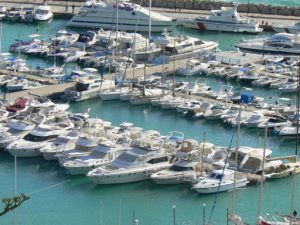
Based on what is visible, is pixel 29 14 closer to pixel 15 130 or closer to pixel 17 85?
pixel 17 85

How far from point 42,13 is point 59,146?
2540 centimetres

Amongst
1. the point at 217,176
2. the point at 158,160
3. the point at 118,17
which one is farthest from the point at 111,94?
the point at 118,17

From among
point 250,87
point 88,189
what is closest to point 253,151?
point 88,189

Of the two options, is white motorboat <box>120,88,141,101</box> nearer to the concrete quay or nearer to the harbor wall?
the concrete quay

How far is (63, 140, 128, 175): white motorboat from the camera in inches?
1270

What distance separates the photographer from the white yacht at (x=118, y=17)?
182ft

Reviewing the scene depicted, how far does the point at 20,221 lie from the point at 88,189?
3110 millimetres

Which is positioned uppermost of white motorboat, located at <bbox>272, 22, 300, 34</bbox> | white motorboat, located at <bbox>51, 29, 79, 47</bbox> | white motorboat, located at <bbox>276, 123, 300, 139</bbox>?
white motorboat, located at <bbox>272, 22, 300, 34</bbox>

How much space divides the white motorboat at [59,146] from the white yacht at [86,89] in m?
7.13

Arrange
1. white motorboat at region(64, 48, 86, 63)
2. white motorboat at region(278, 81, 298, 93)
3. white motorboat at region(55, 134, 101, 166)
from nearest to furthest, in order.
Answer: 1. white motorboat at region(55, 134, 101, 166)
2. white motorboat at region(278, 81, 298, 93)
3. white motorboat at region(64, 48, 86, 63)

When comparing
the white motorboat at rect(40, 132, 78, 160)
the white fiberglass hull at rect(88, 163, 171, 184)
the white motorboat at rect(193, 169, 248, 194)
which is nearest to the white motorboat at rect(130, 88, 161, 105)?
the white motorboat at rect(40, 132, 78, 160)

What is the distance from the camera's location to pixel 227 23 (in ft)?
188

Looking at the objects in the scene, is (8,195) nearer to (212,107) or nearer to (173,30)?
(212,107)

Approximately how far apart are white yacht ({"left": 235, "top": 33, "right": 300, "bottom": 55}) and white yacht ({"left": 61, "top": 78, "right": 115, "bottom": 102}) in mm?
10612
